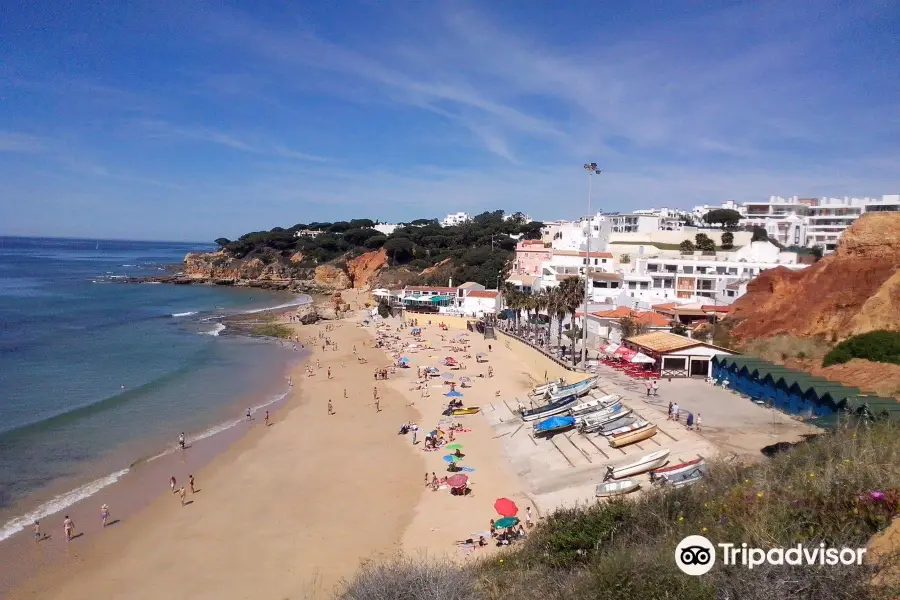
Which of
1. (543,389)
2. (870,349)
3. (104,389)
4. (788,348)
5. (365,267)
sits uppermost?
(365,267)

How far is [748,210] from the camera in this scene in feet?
278

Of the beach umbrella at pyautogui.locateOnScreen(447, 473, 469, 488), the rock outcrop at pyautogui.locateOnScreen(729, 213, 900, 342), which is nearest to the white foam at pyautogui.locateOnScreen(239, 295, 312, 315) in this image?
the rock outcrop at pyautogui.locateOnScreen(729, 213, 900, 342)

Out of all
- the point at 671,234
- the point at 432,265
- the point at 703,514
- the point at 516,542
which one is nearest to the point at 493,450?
the point at 516,542

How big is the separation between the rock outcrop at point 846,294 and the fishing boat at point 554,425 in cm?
1349

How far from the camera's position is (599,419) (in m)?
20.4

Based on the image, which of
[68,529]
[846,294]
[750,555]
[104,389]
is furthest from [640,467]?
[104,389]

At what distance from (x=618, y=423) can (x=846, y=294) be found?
15695mm

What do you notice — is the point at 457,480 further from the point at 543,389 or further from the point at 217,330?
the point at 217,330

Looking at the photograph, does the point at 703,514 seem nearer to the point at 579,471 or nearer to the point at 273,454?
the point at 579,471

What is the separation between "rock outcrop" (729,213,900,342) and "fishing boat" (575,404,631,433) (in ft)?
38.6

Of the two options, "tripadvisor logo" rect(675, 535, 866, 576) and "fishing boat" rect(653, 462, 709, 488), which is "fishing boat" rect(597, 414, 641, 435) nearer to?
"fishing boat" rect(653, 462, 709, 488)

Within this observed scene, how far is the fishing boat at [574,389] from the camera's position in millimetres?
24164

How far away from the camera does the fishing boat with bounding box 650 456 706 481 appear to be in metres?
14.5

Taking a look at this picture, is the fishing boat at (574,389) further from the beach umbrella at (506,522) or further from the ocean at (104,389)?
the ocean at (104,389)
